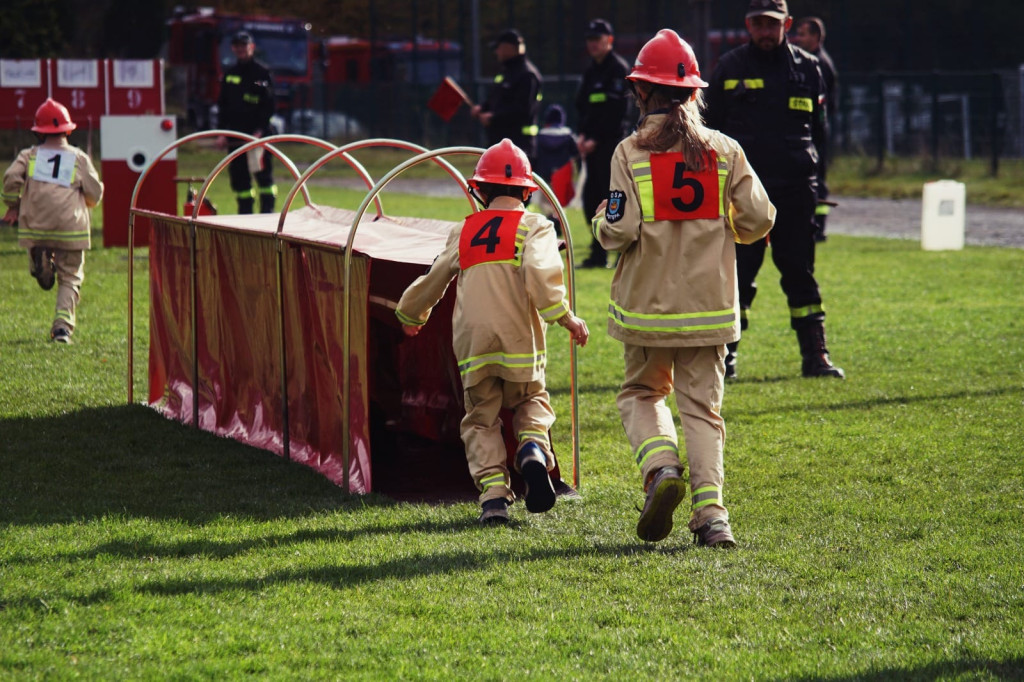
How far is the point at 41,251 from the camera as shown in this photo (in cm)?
958

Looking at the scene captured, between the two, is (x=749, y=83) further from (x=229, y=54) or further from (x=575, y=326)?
(x=229, y=54)

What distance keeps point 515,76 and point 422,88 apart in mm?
22182

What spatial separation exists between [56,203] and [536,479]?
5.65 meters

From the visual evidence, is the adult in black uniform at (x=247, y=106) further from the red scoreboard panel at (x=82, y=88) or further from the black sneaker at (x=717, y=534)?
the black sneaker at (x=717, y=534)

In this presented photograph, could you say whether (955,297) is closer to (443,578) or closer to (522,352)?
(522,352)

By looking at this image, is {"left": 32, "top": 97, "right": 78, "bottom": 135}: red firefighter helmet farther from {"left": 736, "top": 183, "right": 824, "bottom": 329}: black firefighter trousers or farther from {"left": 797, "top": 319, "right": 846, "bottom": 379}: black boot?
{"left": 797, "top": 319, "right": 846, "bottom": 379}: black boot

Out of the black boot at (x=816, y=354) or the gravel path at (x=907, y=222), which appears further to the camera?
the gravel path at (x=907, y=222)

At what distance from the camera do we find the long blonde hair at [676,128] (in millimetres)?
4824

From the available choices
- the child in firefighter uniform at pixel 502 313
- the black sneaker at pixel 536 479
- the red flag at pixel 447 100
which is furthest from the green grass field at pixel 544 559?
the red flag at pixel 447 100

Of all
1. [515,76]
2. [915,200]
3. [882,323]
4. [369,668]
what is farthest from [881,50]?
[369,668]

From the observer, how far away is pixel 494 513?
17.2 feet

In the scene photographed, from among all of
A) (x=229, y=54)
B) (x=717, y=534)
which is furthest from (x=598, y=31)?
(x=229, y=54)

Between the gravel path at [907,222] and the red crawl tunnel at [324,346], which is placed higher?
the gravel path at [907,222]

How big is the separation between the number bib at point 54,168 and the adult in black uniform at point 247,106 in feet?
18.9
